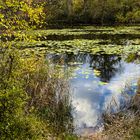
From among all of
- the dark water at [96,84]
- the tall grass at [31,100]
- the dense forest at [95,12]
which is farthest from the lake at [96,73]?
the dense forest at [95,12]

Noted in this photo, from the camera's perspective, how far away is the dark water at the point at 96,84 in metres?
10.3

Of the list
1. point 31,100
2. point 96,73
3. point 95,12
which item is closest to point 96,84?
point 96,73

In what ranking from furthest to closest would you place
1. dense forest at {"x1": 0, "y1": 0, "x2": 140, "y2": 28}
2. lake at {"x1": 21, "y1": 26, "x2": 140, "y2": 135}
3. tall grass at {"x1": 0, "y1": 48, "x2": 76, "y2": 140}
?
dense forest at {"x1": 0, "y1": 0, "x2": 140, "y2": 28}
lake at {"x1": 21, "y1": 26, "x2": 140, "y2": 135}
tall grass at {"x1": 0, "y1": 48, "x2": 76, "y2": 140}

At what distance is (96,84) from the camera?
13.8 metres

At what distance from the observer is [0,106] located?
599cm

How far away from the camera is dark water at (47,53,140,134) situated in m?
10.3

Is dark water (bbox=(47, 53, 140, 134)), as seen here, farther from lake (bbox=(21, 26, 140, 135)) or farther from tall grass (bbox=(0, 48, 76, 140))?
tall grass (bbox=(0, 48, 76, 140))

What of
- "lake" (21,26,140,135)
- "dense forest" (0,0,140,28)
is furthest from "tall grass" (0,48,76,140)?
"dense forest" (0,0,140,28)

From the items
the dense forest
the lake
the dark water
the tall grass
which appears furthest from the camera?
the dense forest

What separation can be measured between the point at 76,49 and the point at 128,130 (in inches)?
551

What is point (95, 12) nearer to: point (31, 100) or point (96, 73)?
point (96, 73)

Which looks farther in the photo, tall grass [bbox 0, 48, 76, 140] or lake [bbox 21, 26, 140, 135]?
lake [bbox 21, 26, 140, 135]

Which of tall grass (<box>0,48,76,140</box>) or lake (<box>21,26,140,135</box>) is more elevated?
tall grass (<box>0,48,76,140</box>)

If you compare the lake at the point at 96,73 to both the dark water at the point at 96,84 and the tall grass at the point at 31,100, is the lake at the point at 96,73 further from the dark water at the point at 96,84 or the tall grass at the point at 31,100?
the tall grass at the point at 31,100
